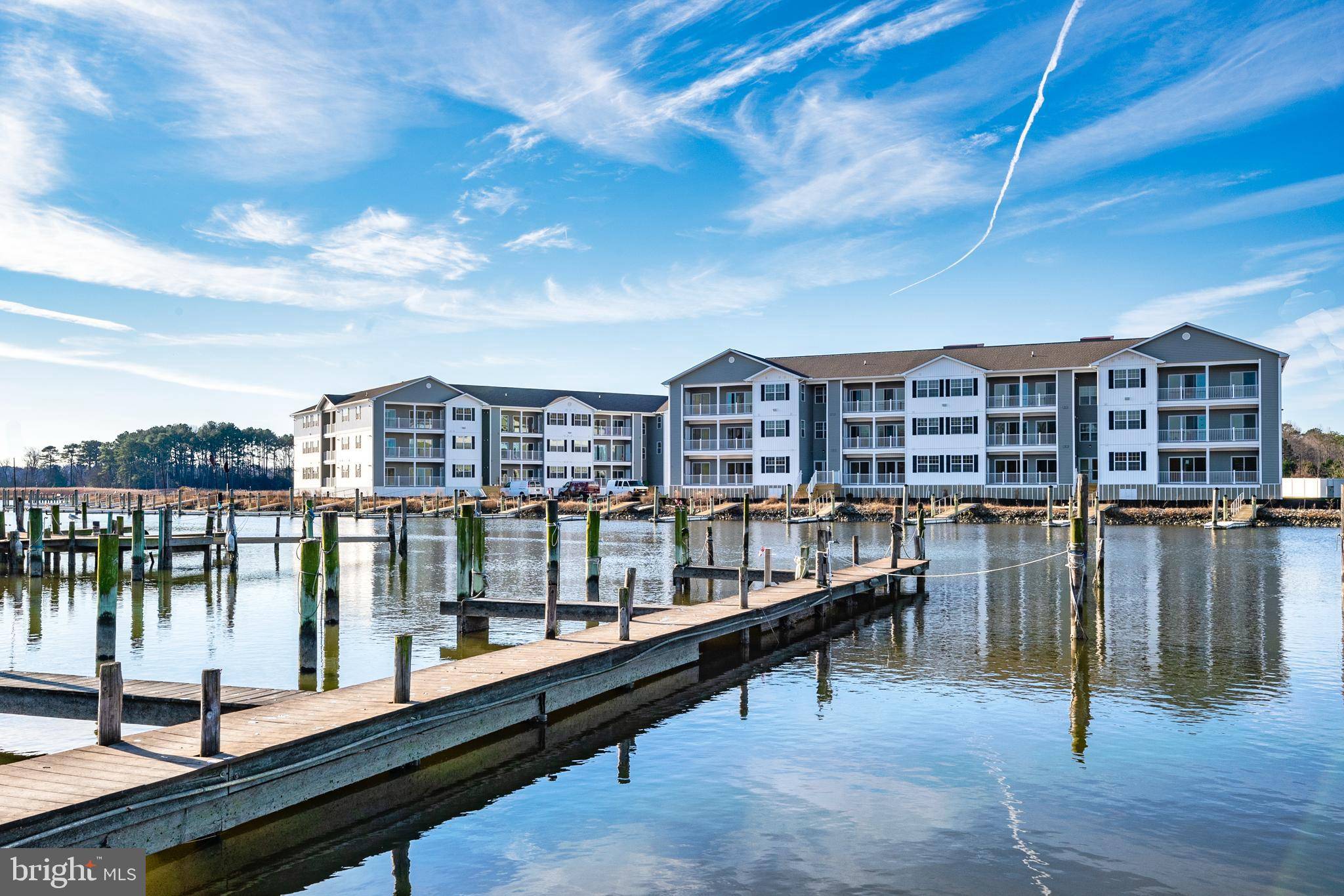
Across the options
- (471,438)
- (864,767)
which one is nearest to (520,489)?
(471,438)

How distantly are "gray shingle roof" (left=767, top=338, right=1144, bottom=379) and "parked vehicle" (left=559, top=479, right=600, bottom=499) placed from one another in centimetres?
2071

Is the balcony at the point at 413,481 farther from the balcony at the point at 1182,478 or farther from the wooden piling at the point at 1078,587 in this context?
the wooden piling at the point at 1078,587

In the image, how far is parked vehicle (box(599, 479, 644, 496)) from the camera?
9575 centimetres

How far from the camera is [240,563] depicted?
45.1m

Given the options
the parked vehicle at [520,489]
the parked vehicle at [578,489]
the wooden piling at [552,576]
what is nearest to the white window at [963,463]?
the parked vehicle at [578,489]

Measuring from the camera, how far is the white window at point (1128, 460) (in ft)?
240

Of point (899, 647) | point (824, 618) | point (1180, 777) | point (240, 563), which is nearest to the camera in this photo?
point (1180, 777)

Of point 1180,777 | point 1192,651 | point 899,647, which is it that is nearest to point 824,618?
point 899,647

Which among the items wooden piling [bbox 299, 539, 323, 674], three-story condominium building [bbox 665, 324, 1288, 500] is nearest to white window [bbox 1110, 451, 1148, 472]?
three-story condominium building [bbox 665, 324, 1288, 500]

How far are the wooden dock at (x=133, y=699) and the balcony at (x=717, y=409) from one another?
71.9m

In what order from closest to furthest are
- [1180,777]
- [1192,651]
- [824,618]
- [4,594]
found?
1. [1180,777]
2. [1192,651]
3. [824,618]
4. [4,594]

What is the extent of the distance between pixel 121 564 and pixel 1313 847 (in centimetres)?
4242

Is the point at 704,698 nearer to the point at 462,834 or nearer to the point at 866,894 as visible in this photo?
the point at 462,834

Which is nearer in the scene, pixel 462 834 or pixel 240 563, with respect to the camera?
pixel 462 834
